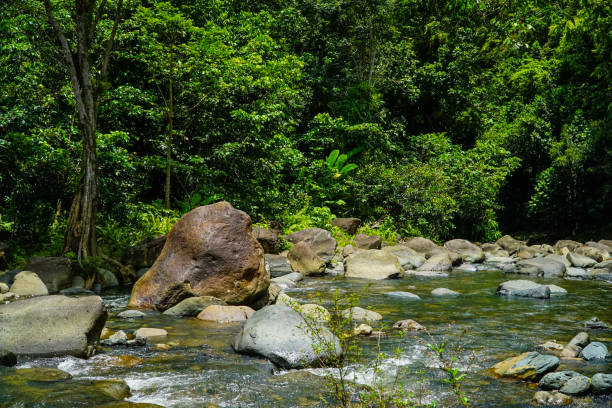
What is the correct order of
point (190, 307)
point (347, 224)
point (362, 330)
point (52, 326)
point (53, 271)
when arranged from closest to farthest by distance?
point (52, 326)
point (362, 330)
point (190, 307)
point (53, 271)
point (347, 224)

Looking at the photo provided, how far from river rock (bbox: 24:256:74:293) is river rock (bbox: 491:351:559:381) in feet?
24.8

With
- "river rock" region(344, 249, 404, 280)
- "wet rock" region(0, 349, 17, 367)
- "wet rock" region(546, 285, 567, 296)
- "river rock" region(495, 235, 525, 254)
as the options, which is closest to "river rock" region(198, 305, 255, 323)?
"wet rock" region(0, 349, 17, 367)

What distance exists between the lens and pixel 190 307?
777 cm

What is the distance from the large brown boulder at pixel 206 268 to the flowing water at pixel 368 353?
59cm

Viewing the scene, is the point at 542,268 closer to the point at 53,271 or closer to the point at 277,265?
the point at 277,265

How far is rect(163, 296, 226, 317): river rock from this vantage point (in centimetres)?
774

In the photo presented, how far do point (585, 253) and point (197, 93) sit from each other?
43.9 feet

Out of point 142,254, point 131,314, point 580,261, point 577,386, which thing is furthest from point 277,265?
point 580,261

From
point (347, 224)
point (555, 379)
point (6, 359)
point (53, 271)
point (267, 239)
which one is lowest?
point (555, 379)

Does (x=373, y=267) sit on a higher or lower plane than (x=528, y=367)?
lower

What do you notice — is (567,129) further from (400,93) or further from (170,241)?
(170,241)

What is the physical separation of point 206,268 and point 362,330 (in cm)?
275

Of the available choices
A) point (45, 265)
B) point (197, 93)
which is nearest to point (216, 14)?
point (197, 93)

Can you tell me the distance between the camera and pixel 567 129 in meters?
22.0
